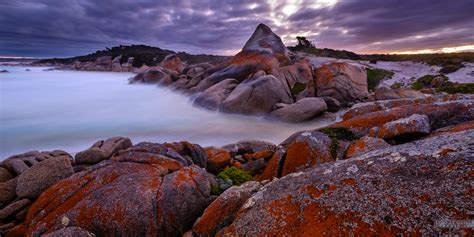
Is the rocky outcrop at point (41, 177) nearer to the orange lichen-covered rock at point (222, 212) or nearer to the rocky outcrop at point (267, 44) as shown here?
the orange lichen-covered rock at point (222, 212)

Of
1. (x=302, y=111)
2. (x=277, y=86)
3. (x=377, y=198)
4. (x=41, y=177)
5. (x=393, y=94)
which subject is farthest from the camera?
(x=277, y=86)

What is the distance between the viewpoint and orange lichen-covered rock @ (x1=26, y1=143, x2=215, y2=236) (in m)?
4.72

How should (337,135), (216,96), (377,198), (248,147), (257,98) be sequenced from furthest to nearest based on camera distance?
(216,96), (257,98), (248,147), (337,135), (377,198)

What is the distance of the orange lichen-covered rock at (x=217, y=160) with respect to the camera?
340 inches

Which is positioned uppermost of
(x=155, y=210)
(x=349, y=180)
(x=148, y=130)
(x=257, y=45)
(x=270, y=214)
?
(x=257, y=45)

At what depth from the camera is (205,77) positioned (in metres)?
30.4

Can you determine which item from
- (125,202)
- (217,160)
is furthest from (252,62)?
(125,202)

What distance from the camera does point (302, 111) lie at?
1614 cm

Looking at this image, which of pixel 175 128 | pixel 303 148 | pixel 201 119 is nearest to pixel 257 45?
pixel 201 119

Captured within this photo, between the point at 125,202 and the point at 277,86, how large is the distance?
53.5 feet

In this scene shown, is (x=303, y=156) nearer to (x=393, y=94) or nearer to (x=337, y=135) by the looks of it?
(x=337, y=135)

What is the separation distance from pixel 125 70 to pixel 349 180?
105 m

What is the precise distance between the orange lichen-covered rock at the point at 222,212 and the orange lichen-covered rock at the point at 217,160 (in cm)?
379

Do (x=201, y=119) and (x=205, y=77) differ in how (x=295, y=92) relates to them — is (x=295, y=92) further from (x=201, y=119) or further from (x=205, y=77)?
(x=205, y=77)
